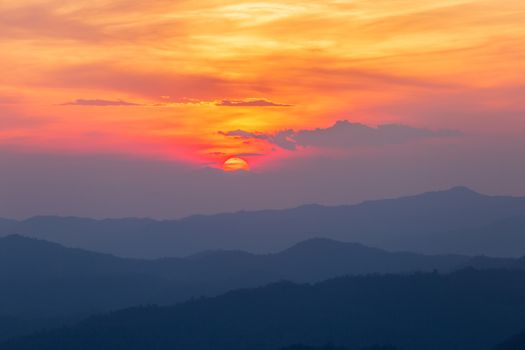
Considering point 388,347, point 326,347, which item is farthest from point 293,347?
point 388,347

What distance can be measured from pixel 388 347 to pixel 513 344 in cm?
2751

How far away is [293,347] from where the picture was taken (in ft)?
599

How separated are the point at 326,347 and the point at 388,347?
20.4 m

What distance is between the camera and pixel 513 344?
7175 inches

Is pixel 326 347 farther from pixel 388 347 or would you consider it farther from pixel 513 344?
pixel 513 344

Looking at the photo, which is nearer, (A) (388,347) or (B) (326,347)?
(B) (326,347)

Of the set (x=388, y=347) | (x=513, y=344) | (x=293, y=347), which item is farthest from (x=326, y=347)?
(x=513, y=344)

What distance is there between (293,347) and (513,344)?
45068 mm

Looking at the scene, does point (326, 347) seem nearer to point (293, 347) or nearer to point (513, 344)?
point (293, 347)

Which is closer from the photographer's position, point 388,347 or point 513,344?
point 513,344

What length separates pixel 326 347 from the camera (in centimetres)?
18200

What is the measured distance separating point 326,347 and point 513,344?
126 ft

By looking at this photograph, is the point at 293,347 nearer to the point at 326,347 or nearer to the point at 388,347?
the point at 326,347
